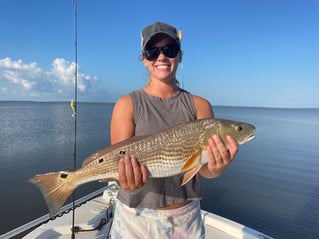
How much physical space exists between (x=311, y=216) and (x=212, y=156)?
35.8 feet

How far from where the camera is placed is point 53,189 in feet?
9.43

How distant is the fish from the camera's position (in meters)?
2.78

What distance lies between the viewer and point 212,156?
9.05 feet

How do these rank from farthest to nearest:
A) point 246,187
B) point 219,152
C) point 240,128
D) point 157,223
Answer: point 246,187 → point 240,128 → point 219,152 → point 157,223

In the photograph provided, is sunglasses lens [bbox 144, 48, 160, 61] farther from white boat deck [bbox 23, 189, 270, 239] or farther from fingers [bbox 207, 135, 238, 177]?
white boat deck [bbox 23, 189, 270, 239]

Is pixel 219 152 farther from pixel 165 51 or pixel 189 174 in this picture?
pixel 165 51

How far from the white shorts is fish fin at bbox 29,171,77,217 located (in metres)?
0.65

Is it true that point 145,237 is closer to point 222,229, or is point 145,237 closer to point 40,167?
point 222,229

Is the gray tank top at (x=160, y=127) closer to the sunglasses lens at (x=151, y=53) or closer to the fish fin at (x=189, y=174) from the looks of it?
the fish fin at (x=189, y=174)

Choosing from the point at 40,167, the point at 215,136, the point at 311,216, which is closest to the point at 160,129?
the point at 215,136

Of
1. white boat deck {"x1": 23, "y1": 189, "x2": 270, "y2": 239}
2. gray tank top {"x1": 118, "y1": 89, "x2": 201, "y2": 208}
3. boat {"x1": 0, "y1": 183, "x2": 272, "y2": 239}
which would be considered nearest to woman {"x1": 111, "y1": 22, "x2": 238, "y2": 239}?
gray tank top {"x1": 118, "y1": 89, "x2": 201, "y2": 208}

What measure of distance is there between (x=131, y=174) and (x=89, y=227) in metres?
3.51

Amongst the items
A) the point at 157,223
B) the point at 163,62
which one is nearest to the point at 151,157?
the point at 157,223

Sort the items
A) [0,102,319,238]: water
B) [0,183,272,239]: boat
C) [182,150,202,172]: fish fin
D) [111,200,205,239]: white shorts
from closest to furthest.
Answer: [111,200,205,239]: white shorts
[182,150,202,172]: fish fin
[0,183,272,239]: boat
[0,102,319,238]: water
